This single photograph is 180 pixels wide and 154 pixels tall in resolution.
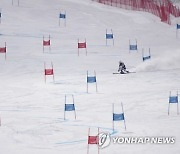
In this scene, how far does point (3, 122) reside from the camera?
15430mm

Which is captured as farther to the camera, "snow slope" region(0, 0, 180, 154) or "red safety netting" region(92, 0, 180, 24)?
"red safety netting" region(92, 0, 180, 24)

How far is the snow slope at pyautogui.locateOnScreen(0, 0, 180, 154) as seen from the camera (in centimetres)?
1379

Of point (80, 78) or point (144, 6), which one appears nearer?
point (80, 78)

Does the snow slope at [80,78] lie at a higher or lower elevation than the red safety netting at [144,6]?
lower

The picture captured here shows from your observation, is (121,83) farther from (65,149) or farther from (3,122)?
(65,149)

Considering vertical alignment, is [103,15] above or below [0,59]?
above

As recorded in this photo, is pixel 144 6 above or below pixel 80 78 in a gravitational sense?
above

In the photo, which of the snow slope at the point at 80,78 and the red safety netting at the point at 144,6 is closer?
the snow slope at the point at 80,78

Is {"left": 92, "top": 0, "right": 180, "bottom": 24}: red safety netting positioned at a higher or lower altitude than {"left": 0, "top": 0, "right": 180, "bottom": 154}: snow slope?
higher

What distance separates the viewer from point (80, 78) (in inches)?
925

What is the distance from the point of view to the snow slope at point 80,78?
1379cm

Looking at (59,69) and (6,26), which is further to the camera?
(6,26)

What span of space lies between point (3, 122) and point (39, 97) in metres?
4.29

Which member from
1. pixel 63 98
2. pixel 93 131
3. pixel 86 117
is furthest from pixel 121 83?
pixel 93 131
